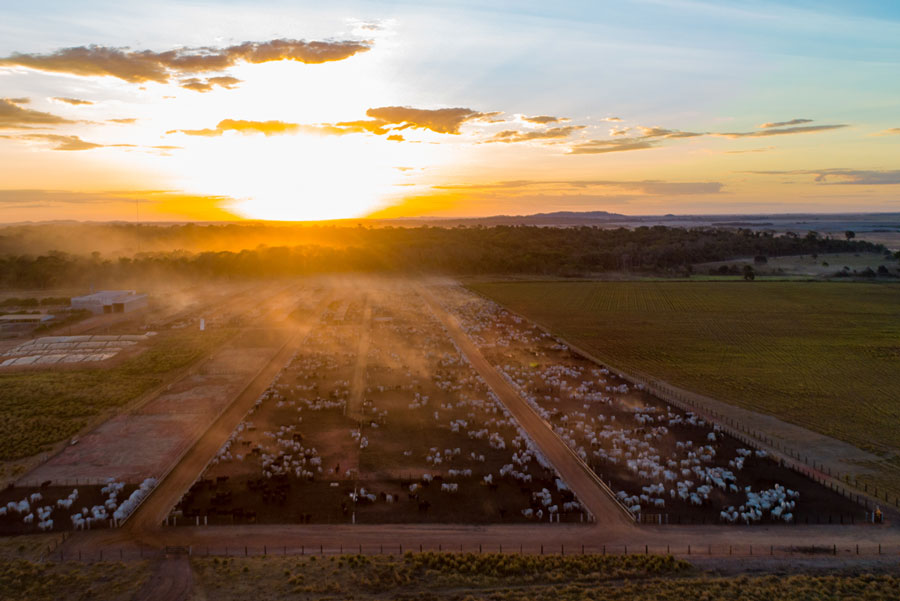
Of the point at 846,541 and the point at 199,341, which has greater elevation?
the point at 199,341

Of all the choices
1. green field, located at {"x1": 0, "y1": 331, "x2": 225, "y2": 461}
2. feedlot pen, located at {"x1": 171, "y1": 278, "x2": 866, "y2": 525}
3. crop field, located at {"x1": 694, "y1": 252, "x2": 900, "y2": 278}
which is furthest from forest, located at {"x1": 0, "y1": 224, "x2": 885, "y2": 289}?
feedlot pen, located at {"x1": 171, "y1": 278, "x2": 866, "y2": 525}

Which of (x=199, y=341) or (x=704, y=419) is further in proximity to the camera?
(x=199, y=341)

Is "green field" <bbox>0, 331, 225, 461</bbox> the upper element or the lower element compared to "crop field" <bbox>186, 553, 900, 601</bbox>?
upper

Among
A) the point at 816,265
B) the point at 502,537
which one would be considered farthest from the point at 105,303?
the point at 816,265

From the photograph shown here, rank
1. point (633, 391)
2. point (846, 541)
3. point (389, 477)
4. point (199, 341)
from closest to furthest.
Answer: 1. point (846, 541)
2. point (389, 477)
3. point (633, 391)
4. point (199, 341)

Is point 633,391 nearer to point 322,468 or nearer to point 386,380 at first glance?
point 386,380

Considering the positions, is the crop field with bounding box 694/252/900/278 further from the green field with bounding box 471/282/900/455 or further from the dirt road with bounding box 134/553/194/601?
the dirt road with bounding box 134/553/194/601

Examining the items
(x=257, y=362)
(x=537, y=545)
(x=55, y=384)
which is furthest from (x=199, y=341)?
(x=537, y=545)

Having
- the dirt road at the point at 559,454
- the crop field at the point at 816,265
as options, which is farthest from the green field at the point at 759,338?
the crop field at the point at 816,265
